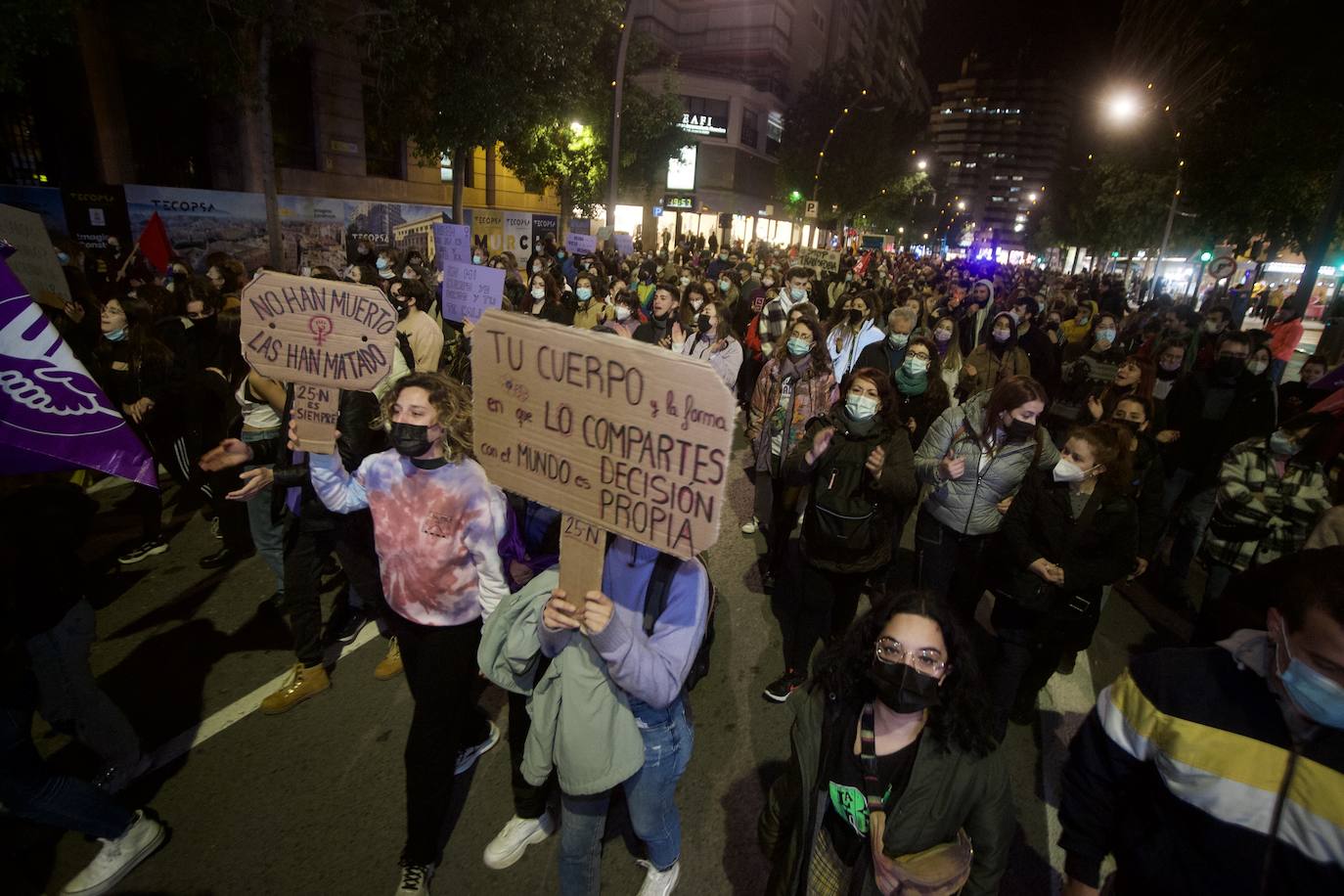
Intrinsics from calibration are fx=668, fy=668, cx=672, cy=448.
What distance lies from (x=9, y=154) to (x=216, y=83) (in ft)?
20.4

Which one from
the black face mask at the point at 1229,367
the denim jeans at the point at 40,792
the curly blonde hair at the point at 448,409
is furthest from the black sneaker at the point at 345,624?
the black face mask at the point at 1229,367

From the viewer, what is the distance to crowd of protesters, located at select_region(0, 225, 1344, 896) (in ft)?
5.51

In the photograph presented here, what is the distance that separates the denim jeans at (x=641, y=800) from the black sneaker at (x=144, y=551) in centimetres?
470

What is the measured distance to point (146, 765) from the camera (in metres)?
→ 3.29

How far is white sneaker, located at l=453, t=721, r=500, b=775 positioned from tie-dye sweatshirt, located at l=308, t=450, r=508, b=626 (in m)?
1.06

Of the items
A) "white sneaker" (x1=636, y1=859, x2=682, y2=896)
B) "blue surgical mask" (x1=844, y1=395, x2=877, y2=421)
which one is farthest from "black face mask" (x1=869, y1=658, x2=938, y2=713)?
"blue surgical mask" (x1=844, y1=395, x2=877, y2=421)

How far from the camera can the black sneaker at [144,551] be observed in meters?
5.18

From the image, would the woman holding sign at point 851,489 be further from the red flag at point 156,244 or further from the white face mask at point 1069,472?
the red flag at point 156,244

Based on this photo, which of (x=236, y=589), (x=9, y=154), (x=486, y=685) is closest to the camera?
(x=486, y=685)

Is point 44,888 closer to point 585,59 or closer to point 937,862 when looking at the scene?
point 937,862

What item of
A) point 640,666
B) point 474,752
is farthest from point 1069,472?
point 474,752

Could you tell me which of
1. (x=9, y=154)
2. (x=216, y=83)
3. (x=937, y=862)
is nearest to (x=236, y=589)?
(x=937, y=862)

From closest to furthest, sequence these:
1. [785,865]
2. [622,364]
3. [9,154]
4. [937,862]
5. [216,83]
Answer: [622,364] < [937,862] < [785,865] < [216,83] < [9,154]

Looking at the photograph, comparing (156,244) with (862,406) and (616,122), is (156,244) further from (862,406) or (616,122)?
(616,122)
